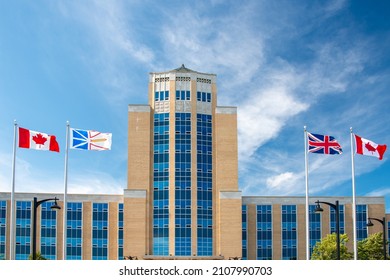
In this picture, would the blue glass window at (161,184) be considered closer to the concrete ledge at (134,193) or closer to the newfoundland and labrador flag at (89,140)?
Answer: the concrete ledge at (134,193)

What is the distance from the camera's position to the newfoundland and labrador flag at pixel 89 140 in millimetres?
43562

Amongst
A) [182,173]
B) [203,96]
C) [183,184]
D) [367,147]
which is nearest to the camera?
[367,147]

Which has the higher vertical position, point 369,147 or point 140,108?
point 140,108

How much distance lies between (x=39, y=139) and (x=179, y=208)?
144 ft

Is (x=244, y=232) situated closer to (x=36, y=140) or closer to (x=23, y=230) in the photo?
(x=23, y=230)

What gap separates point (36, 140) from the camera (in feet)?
135

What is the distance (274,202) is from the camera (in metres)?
86.1

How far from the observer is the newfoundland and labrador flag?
143ft

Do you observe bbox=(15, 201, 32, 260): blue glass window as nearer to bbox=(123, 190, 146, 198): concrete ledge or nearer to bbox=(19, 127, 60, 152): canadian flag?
bbox=(123, 190, 146, 198): concrete ledge

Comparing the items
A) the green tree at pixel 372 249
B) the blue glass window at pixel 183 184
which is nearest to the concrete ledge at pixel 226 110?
the blue glass window at pixel 183 184

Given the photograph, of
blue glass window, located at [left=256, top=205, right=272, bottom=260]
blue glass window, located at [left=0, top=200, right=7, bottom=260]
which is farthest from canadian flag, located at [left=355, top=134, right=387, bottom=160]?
blue glass window, located at [left=0, top=200, right=7, bottom=260]

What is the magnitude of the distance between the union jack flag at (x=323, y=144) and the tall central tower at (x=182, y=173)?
38.4 meters

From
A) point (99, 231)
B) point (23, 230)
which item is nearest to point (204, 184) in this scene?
point (99, 231)
